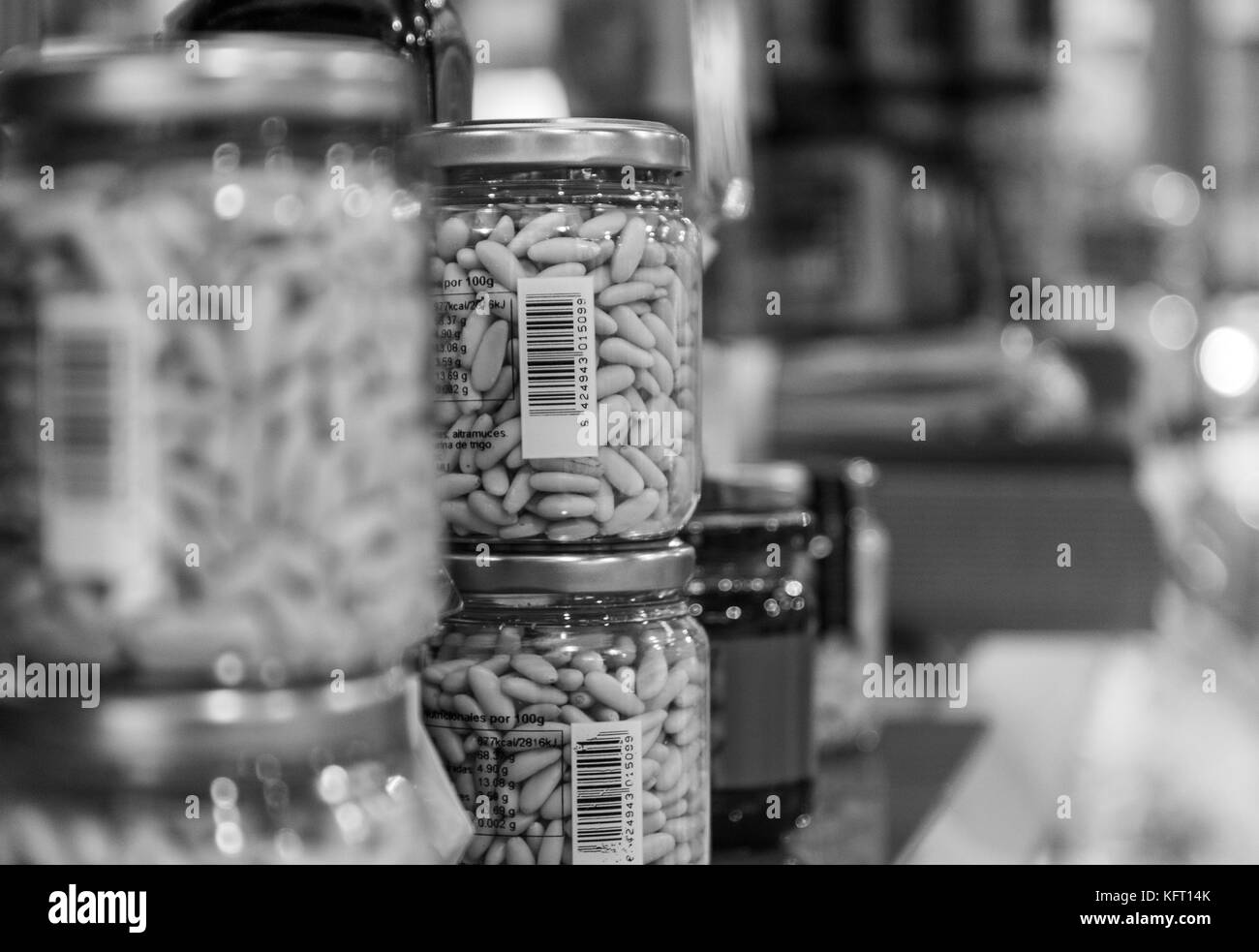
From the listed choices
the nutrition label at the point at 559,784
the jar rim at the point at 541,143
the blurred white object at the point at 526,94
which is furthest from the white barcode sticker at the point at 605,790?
the blurred white object at the point at 526,94

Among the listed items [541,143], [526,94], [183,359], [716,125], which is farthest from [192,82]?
[526,94]

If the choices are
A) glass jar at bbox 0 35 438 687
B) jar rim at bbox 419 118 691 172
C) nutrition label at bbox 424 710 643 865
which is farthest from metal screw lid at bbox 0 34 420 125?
nutrition label at bbox 424 710 643 865

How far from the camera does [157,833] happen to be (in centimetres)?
41

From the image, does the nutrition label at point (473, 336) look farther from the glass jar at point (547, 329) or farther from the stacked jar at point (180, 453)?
the stacked jar at point (180, 453)

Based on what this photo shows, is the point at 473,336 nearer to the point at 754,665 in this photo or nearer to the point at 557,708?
the point at 557,708

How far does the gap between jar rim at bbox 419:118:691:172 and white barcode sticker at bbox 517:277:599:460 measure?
0.05 metres

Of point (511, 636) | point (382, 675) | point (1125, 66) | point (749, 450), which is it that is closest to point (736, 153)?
point (511, 636)

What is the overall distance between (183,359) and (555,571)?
0.20 m

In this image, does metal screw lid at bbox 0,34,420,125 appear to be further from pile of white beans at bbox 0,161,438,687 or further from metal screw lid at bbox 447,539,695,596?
metal screw lid at bbox 447,539,695,596

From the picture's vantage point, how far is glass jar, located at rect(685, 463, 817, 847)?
75 cm

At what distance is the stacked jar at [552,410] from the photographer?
22.2 inches
